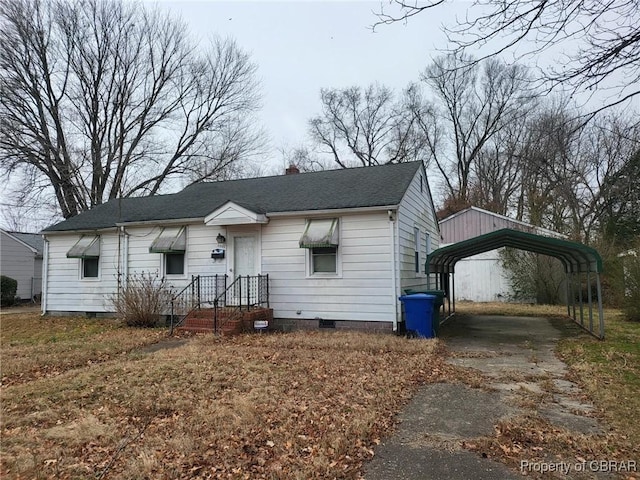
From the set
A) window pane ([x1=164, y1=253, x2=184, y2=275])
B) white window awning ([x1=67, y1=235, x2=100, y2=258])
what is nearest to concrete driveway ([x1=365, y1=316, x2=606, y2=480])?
window pane ([x1=164, y1=253, x2=184, y2=275])

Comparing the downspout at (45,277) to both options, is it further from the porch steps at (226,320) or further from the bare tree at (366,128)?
the bare tree at (366,128)

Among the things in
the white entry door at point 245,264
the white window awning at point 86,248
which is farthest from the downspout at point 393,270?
the white window awning at point 86,248

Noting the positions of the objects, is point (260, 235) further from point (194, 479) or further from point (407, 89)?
point (407, 89)

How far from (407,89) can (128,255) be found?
87.5 ft

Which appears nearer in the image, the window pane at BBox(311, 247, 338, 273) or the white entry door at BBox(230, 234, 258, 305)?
A: the window pane at BBox(311, 247, 338, 273)

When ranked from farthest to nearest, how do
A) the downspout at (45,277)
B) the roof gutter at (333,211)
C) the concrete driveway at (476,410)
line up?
the downspout at (45,277), the roof gutter at (333,211), the concrete driveway at (476,410)

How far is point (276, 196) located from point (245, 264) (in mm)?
2234

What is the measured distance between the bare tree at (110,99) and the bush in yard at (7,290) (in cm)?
436

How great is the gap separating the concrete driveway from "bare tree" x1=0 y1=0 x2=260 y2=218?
18.8m

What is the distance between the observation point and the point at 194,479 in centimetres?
333

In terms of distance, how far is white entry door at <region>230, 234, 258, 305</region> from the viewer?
37.4ft

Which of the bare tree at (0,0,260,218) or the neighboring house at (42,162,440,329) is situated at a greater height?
the bare tree at (0,0,260,218)

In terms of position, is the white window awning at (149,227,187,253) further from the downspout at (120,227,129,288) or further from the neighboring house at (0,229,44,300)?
the neighboring house at (0,229,44,300)

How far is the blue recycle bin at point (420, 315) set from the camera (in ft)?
31.0
